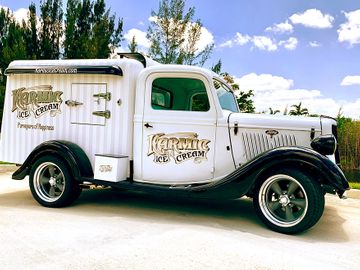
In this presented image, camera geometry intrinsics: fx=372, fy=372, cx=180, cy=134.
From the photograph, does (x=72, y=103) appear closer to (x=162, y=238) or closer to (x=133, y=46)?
(x=162, y=238)

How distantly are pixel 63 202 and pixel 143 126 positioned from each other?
1.61 m

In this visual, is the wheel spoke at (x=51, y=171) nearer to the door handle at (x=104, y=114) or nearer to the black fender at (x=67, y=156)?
the black fender at (x=67, y=156)

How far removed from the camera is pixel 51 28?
A: 63.5ft

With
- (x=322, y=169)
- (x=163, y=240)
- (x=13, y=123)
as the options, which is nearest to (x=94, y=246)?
(x=163, y=240)

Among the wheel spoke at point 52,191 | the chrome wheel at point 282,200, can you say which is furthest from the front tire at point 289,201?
the wheel spoke at point 52,191

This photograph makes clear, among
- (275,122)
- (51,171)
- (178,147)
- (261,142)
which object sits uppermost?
(275,122)

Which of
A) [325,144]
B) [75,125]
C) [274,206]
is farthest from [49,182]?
[325,144]

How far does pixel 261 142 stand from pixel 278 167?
55cm

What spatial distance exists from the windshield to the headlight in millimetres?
1386

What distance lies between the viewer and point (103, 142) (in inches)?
216

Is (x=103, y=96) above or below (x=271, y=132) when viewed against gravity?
above

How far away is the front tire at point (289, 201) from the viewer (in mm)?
4207

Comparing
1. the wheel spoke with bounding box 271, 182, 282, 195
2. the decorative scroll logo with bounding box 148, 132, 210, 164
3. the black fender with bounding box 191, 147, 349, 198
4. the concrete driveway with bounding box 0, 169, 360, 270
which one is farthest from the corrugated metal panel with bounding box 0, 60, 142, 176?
the wheel spoke with bounding box 271, 182, 282, 195

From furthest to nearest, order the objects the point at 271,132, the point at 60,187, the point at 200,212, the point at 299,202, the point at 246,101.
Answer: the point at 246,101, the point at 60,187, the point at 200,212, the point at 271,132, the point at 299,202
